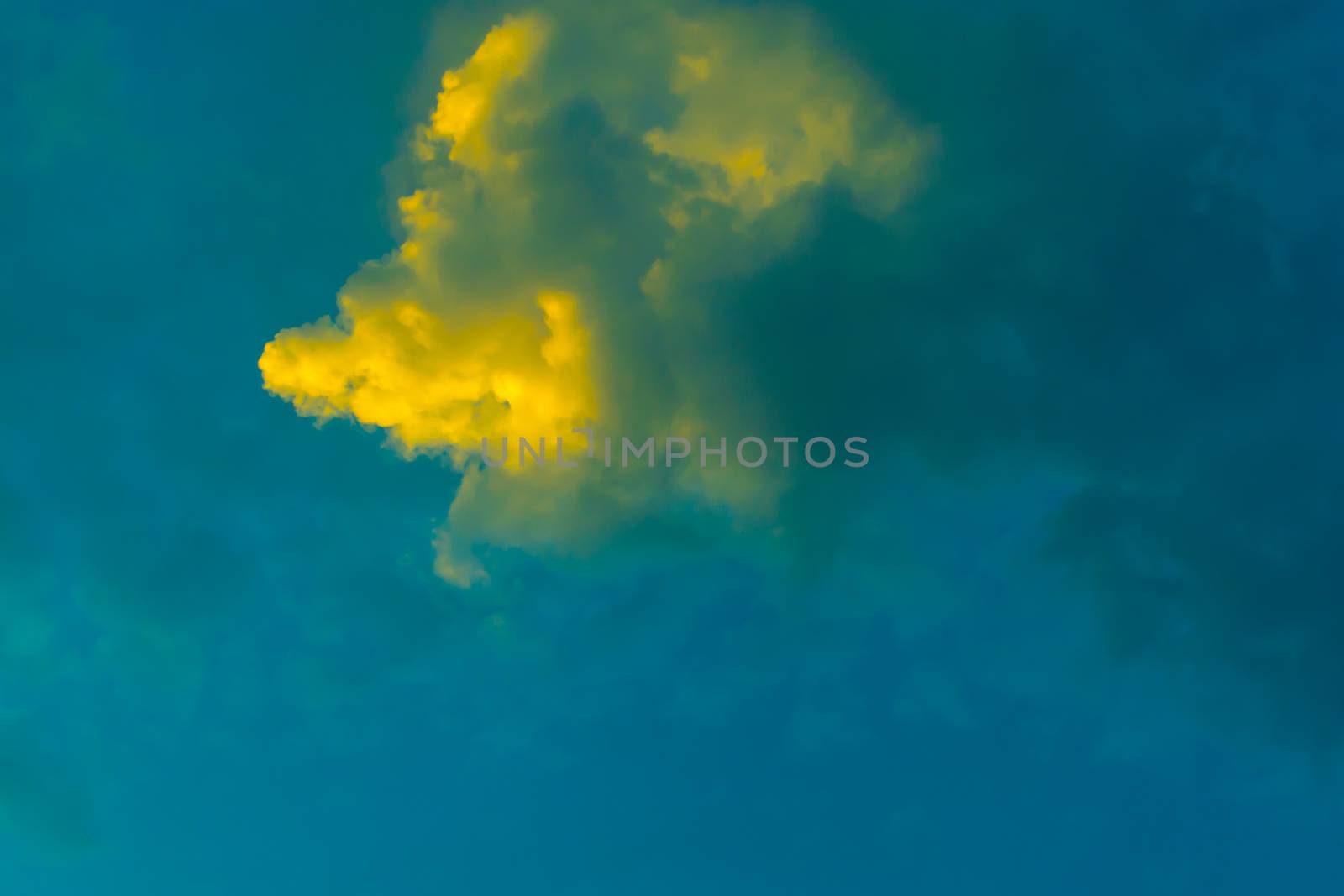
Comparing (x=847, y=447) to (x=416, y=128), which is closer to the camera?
(x=416, y=128)

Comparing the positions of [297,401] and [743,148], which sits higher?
[743,148]

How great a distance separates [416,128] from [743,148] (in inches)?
417

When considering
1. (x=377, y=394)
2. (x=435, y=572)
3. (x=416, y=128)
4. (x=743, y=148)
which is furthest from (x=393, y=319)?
(x=743, y=148)

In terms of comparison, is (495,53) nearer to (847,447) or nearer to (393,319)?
(393,319)

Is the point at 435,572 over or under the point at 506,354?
under

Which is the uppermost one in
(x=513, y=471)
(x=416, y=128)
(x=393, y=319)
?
(x=416, y=128)

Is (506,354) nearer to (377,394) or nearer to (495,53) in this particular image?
(377,394)

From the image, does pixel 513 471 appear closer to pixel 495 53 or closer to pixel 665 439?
pixel 665 439

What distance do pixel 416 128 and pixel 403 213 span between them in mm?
2790

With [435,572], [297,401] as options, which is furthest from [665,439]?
[297,401]

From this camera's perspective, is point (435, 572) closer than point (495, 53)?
No

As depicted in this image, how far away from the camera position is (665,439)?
101 feet

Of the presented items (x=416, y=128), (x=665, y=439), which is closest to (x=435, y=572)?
(x=665, y=439)

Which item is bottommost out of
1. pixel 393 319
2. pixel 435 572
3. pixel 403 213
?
pixel 435 572
